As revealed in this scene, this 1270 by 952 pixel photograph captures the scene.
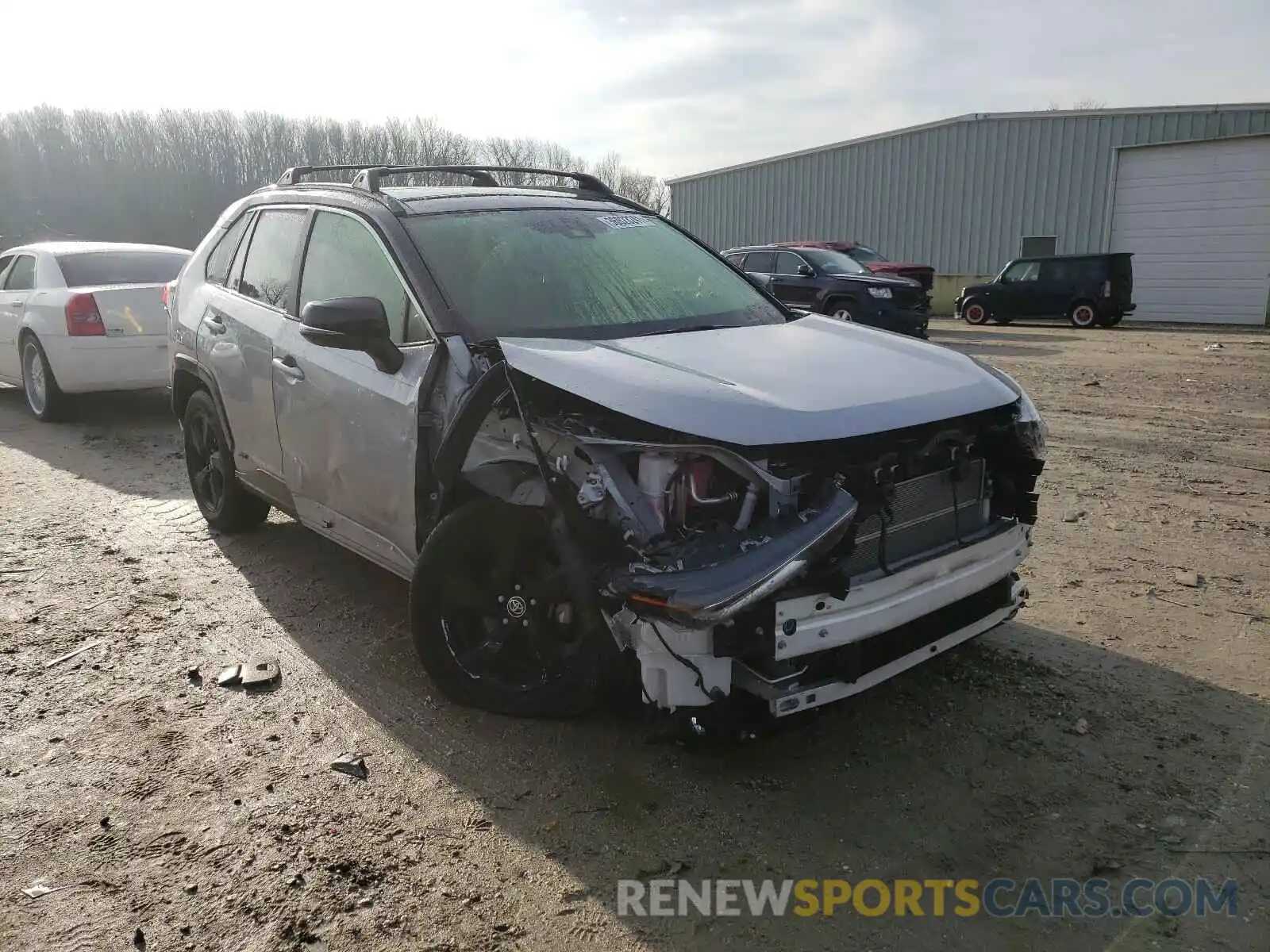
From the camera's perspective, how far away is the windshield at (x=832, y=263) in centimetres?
1670

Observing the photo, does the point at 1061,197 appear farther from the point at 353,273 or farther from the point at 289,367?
the point at 289,367

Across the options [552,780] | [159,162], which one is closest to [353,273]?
[552,780]

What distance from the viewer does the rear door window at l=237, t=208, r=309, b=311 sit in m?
4.62

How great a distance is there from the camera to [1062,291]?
2162 centimetres

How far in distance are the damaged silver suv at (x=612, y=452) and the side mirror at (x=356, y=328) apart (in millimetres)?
15

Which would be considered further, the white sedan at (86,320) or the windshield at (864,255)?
the windshield at (864,255)

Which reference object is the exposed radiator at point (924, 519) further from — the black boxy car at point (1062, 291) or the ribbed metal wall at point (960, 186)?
the ribbed metal wall at point (960, 186)

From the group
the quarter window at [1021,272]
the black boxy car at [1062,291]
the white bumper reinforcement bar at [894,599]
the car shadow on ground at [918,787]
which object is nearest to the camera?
the car shadow on ground at [918,787]

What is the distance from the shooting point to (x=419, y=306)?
12.1 ft

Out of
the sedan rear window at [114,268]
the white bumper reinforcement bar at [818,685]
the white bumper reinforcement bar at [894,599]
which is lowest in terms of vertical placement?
the white bumper reinforcement bar at [818,685]

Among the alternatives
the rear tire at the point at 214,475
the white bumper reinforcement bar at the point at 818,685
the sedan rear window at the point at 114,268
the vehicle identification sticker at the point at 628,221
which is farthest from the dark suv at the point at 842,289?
the white bumper reinforcement bar at the point at 818,685

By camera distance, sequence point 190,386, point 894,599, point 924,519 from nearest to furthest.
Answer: point 894,599, point 924,519, point 190,386

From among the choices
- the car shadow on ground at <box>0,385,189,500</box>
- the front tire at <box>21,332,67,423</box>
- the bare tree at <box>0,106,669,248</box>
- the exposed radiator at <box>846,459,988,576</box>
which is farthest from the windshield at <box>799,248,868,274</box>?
the bare tree at <box>0,106,669,248</box>

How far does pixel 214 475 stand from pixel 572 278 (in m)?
2.89
